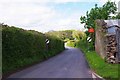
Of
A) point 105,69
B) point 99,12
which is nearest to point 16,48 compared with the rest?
point 105,69

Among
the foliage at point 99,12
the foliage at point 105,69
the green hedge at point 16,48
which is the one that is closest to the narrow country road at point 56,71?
the foliage at point 105,69

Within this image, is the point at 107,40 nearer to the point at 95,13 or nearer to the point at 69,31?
the point at 95,13

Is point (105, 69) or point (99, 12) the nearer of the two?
point (105, 69)

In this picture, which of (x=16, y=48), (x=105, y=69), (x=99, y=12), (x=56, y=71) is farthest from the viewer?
(x=99, y=12)

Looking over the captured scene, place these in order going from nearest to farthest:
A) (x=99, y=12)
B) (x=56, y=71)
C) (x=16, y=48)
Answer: (x=56, y=71)
(x=16, y=48)
(x=99, y=12)

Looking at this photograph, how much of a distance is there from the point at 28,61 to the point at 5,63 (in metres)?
5.88

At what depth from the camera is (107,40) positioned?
25703 mm

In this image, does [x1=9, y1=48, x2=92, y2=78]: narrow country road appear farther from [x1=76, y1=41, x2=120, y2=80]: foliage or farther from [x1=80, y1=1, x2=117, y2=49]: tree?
[x1=80, y1=1, x2=117, y2=49]: tree

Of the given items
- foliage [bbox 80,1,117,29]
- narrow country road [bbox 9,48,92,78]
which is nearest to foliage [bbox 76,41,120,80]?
narrow country road [bbox 9,48,92,78]

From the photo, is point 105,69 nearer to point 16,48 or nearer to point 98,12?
point 16,48

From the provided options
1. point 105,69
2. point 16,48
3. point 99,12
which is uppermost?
point 99,12

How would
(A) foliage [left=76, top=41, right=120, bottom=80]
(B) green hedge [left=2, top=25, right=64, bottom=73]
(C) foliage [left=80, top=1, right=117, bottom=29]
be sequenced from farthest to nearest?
(C) foliage [left=80, top=1, right=117, bottom=29] → (B) green hedge [left=2, top=25, right=64, bottom=73] → (A) foliage [left=76, top=41, right=120, bottom=80]

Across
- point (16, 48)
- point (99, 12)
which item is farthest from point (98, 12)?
point (16, 48)

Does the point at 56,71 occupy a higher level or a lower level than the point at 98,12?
lower
